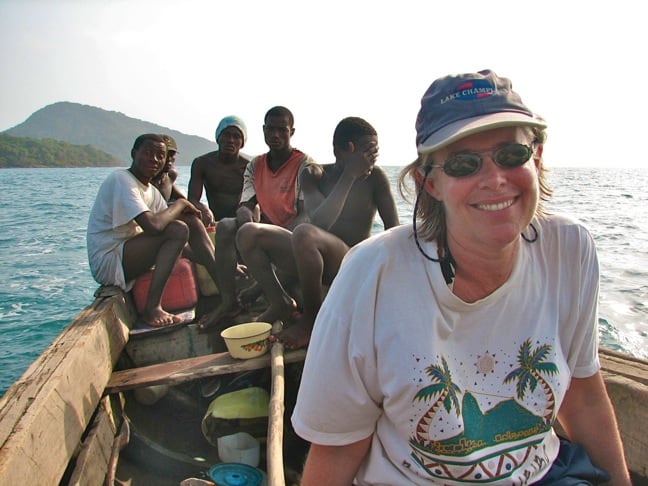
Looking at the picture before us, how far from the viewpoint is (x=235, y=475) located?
237cm

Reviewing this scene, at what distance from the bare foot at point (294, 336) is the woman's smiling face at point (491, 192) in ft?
6.07

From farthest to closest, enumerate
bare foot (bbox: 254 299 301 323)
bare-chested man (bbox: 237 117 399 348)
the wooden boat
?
1. bare foot (bbox: 254 299 301 323)
2. bare-chested man (bbox: 237 117 399 348)
3. the wooden boat

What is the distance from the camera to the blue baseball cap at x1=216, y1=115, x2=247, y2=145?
4.98 m

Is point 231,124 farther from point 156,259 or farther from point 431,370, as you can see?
point 431,370

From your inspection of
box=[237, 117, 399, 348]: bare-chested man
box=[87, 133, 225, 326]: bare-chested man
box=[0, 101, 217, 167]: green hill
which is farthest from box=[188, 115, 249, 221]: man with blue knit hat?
box=[0, 101, 217, 167]: green hill

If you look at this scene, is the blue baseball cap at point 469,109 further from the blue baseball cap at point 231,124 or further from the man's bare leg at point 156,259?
the blue baseball cap at point 231,124

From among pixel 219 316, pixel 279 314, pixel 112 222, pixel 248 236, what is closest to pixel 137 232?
pixel 112 222

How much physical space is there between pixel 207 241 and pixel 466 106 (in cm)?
327

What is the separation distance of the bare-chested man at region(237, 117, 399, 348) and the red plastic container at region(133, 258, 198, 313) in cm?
94

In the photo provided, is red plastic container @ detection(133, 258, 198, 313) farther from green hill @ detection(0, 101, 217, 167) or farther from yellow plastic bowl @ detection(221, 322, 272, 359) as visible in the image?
green hill @ detection(0, 101, 217, 167)

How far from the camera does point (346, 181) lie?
3.08m

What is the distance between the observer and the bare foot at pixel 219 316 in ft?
11.7

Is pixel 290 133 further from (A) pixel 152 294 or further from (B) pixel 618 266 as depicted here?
(B) pixel 618 266

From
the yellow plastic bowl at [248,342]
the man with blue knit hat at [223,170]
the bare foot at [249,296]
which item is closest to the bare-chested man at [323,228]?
the yellow plastic bowl at [248,342]
